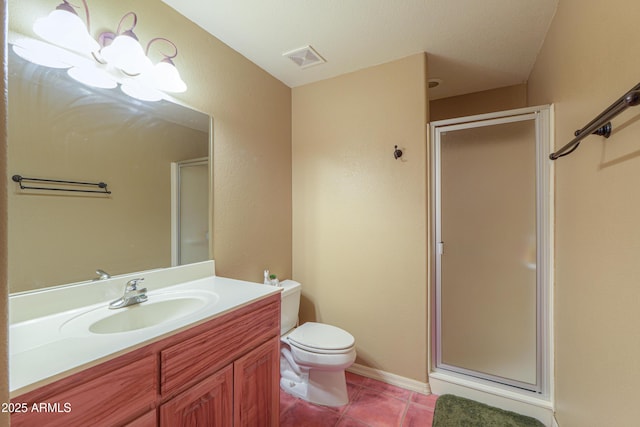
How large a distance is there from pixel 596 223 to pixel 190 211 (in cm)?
193

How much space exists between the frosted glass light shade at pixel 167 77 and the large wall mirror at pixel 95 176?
0.10 meters

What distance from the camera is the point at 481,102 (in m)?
2.47

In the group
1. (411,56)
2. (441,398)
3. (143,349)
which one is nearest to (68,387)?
(143,349)

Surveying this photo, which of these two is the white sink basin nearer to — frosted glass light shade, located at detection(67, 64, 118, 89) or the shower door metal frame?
frosted glass light shade, located at detection(67, 64, 118, 89)

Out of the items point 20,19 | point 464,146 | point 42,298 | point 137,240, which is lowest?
point 42,298

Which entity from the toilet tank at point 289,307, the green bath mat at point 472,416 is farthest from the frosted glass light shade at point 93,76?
the green bath mat at point 472,416

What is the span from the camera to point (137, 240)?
1.29 m

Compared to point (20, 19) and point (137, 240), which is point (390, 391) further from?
point (20, 19)

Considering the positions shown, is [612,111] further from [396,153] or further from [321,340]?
[321,340]

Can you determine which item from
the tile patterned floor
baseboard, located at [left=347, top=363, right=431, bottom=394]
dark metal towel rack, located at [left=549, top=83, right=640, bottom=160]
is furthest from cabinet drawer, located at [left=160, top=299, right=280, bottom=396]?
dark metal towel rack, located at [left=549, top=83, right=640, bottom=160]

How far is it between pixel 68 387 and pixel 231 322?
51 centimetres

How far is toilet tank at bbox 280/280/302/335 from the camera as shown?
1.90 metres

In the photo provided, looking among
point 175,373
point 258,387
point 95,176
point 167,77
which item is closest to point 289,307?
point 258,387

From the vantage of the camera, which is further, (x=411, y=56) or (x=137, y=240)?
(x=411, y=56)
